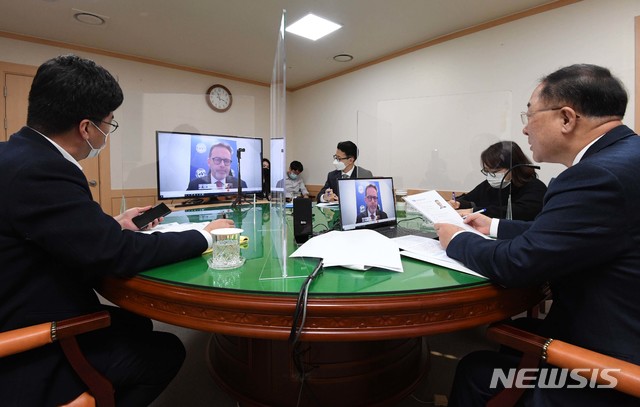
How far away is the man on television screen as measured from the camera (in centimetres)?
217

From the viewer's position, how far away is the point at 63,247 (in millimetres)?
746

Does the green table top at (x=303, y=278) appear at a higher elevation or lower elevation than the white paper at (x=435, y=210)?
lower

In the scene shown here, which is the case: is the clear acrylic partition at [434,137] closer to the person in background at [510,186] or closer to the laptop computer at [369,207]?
the person in background at [510,186]

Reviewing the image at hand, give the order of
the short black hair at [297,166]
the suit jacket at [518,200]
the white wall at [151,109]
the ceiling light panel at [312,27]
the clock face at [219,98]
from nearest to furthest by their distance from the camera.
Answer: the suit jacket at [518,200], the white wall at [151,109], the ceiling light panel at [312,27], the clock face at [219,98], the short black hair at [297,166]

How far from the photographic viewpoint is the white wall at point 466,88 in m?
2.48

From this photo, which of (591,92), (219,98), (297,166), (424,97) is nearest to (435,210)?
(591,92)

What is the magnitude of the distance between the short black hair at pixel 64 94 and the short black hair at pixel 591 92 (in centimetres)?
132

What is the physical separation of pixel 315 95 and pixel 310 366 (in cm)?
479

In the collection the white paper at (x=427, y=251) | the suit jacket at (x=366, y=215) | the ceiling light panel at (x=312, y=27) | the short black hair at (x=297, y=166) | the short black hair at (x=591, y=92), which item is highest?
the ceiling light panel at (x=312, y=27)

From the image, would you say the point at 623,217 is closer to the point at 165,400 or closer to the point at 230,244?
the point at 230,244

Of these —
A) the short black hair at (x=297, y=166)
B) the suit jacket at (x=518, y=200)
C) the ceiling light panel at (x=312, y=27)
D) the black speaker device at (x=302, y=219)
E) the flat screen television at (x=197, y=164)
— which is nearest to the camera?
the black speaker device at (x=302, y=219)

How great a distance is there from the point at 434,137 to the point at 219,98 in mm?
3285

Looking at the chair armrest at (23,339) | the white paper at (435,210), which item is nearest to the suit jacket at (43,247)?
the chair armrest at (23,339)

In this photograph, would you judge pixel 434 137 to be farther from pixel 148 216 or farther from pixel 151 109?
pixel 148 216
